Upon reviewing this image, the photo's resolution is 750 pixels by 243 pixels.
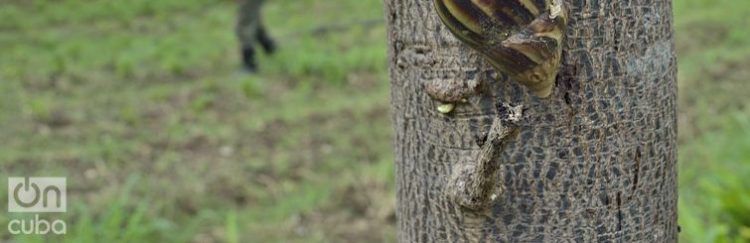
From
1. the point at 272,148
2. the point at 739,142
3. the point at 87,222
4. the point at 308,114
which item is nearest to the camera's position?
the point at 87,222

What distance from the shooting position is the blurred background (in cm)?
326

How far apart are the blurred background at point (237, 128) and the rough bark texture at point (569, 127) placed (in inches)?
54.4

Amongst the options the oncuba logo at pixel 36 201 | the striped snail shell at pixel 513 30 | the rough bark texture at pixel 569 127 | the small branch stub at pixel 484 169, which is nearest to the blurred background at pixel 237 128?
the oncuba logo at pixel 36 201

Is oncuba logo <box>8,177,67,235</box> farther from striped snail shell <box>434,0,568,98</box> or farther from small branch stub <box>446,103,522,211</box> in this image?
striped snail shell <box>434,0,568,98</box>

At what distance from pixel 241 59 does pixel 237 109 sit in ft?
3.42

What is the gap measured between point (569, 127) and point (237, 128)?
12.2ft

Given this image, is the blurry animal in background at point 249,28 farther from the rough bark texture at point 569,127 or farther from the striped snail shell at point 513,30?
the striped snail shell at point 513,30

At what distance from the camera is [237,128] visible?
15.0 feet

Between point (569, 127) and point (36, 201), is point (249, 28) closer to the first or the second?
point (36, 201)

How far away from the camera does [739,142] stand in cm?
347

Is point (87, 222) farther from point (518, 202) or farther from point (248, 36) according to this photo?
point (248, 36)

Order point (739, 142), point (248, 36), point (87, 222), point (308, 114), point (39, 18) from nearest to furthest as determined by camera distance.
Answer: point (87, 222) < point (739, 142) < point (308, 114) < point (248, 36) < point (39, 18)

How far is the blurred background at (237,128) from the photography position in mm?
3262

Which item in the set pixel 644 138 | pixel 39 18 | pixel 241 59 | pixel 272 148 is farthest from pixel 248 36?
pixel 644 138
